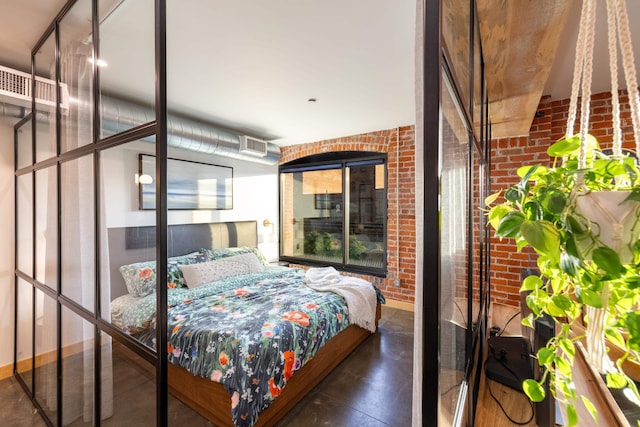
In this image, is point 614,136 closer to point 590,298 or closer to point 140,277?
point 590,298

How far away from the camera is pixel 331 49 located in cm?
198

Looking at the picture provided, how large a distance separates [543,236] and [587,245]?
43 mm

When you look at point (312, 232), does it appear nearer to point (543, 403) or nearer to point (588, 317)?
point (543, 403)

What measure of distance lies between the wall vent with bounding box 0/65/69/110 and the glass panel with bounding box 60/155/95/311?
54 centimetres

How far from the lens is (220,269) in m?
3.40

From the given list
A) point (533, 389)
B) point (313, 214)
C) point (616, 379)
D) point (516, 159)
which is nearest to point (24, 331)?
point (533, 389)

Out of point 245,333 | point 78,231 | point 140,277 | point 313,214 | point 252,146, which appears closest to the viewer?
point 140,277

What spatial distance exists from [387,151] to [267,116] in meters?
1.78

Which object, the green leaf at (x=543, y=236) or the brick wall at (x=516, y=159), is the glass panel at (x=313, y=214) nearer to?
the brick wall at (x=516, y=159)

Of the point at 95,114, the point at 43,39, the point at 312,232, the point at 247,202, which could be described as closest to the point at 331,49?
the point at 95,114

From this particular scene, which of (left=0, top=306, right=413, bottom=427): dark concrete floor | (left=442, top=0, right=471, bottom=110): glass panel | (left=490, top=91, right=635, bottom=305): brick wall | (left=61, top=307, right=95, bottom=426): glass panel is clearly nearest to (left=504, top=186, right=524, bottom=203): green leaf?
(left=442, top=0, right=471, bottom=110): glass panel

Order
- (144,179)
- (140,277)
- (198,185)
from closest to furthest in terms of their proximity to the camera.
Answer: (144,179), (140,277), (198,185)

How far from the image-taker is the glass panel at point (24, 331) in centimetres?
231

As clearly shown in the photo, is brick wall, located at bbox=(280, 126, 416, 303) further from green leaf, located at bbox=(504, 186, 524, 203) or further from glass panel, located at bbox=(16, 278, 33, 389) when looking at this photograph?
glass panel, located at bbox=(16, 278, 33, 389)
